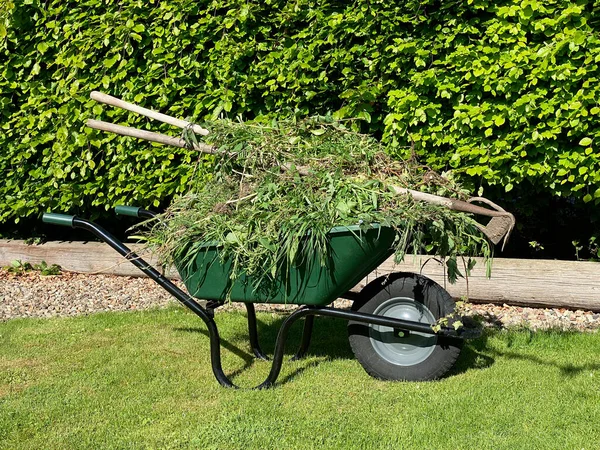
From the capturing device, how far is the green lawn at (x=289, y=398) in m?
3.07

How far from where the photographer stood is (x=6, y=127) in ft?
20.8

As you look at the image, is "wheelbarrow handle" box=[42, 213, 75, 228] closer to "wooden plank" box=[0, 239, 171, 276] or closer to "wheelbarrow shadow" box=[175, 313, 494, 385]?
"wheelbarrow shadow" box=[175, 313, 494, 385]

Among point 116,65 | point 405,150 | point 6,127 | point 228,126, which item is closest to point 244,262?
point 228,126

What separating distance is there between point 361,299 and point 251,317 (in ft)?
2.35

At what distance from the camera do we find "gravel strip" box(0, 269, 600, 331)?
4.90 m

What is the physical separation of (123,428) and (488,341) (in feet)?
6.89

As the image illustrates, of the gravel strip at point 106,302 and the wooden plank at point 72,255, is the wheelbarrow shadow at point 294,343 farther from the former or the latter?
the wooden plank at point 72,255

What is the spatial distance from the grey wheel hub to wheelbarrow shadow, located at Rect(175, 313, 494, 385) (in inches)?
9.8

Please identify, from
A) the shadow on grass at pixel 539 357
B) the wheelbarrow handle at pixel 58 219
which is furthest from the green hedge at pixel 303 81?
the wheelbarrow handle at pixel 58 219

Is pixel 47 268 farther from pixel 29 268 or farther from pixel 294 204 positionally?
pixel 294 204

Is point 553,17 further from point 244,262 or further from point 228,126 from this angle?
point 244,262

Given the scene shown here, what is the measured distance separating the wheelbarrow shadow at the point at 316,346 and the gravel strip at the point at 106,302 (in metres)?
0.53

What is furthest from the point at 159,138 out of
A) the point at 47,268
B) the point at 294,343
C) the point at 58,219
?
the point at 47,268

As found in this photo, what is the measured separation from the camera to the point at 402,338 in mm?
3650
